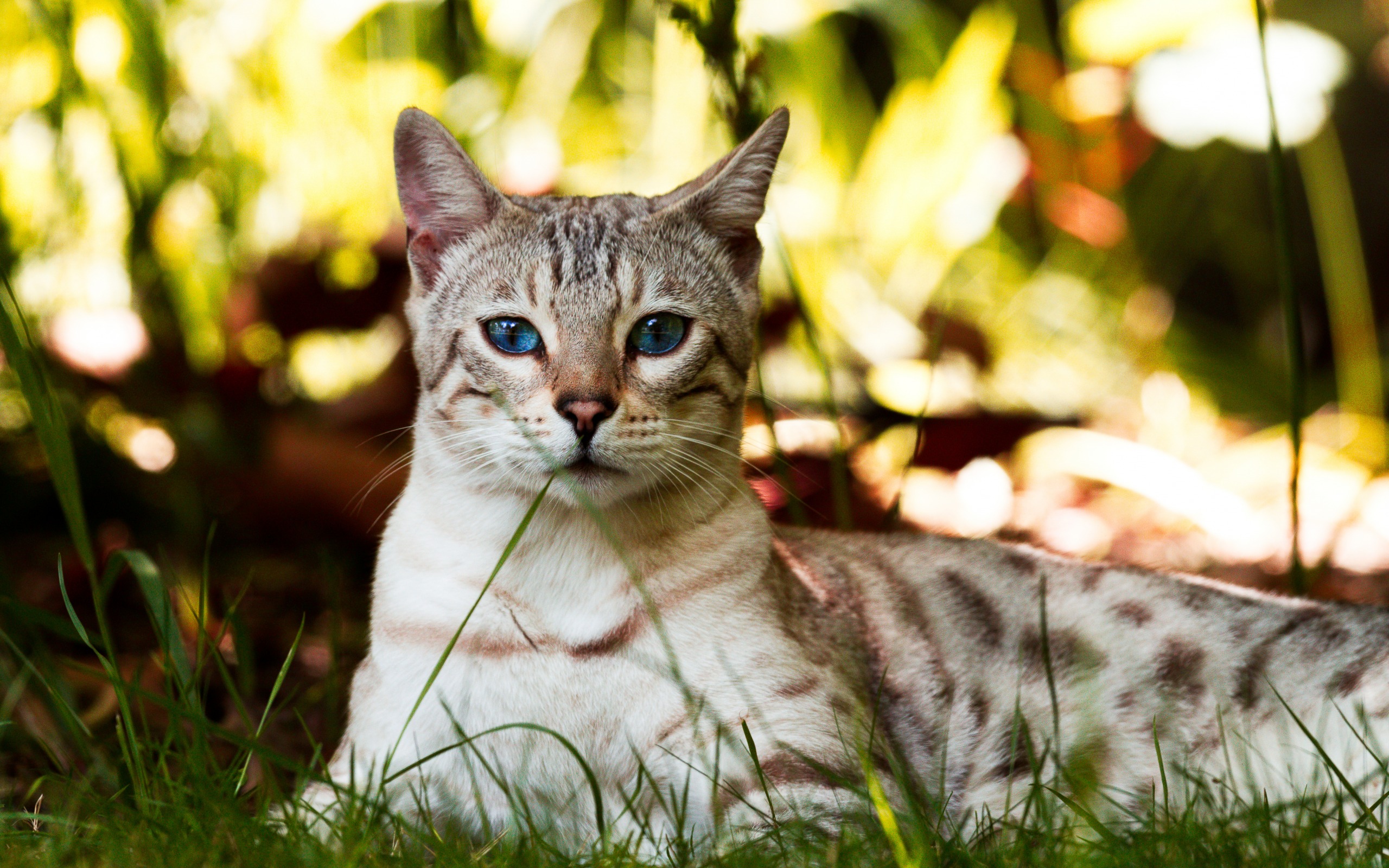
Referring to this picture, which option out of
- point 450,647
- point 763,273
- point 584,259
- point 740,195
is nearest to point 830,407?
point 740,195

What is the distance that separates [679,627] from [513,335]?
0.67 meters

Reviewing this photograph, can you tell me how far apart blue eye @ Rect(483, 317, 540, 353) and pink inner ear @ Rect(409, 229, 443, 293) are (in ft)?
0.94

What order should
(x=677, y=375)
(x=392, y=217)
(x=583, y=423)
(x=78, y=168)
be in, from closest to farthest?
(x=583, y=423)
(x=677, y=375)
(x=78, y=168)
(x=392, y=217)

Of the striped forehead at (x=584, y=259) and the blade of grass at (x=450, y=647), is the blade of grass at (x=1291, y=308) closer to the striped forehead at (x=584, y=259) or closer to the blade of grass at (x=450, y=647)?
the striped forehead at (x=584, y=259)

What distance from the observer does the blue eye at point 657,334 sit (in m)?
2.44

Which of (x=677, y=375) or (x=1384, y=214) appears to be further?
(x=1384, y=214)

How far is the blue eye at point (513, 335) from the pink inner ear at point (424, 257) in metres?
0.29

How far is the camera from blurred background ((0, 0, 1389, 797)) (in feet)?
12.4

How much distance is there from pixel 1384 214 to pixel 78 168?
6695mm

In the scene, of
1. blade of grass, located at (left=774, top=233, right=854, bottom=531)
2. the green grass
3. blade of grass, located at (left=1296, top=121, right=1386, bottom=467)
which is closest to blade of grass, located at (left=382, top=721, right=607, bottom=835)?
the green grass

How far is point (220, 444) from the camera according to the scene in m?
4.01

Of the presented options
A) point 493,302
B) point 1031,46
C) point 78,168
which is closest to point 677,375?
point 493,302

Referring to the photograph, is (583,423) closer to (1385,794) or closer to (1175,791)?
(1175,791)

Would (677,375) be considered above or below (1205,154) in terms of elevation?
below
